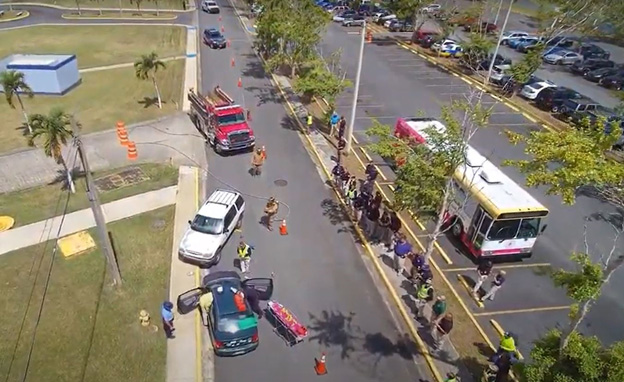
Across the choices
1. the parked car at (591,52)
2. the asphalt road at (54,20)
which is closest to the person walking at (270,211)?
the parked car at (591,52)

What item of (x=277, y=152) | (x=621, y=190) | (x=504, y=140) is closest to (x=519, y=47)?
(x=504, y=140)

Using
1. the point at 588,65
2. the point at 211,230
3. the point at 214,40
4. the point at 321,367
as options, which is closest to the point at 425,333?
the point at 321,367

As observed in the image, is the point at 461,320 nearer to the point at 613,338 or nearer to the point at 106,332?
the point at 613,338

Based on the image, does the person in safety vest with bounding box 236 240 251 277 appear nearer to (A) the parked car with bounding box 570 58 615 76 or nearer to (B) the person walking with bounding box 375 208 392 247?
(B) the person walking with bounding box 375 208 392 247

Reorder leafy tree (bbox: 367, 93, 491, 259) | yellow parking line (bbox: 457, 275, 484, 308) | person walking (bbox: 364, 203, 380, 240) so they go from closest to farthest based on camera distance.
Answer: leafy tree (bbox: 367, 93, 491, 259) → yellow parking line (bbox: 457, 275, 484, 308) → person walking (bbox: 364, 203, 380, 240)

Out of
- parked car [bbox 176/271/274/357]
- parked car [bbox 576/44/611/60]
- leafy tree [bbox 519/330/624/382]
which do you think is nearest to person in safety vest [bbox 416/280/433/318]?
leafy tree [bbox 519/330/624/382]

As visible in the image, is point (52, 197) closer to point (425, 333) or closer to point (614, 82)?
point (425, 333)
